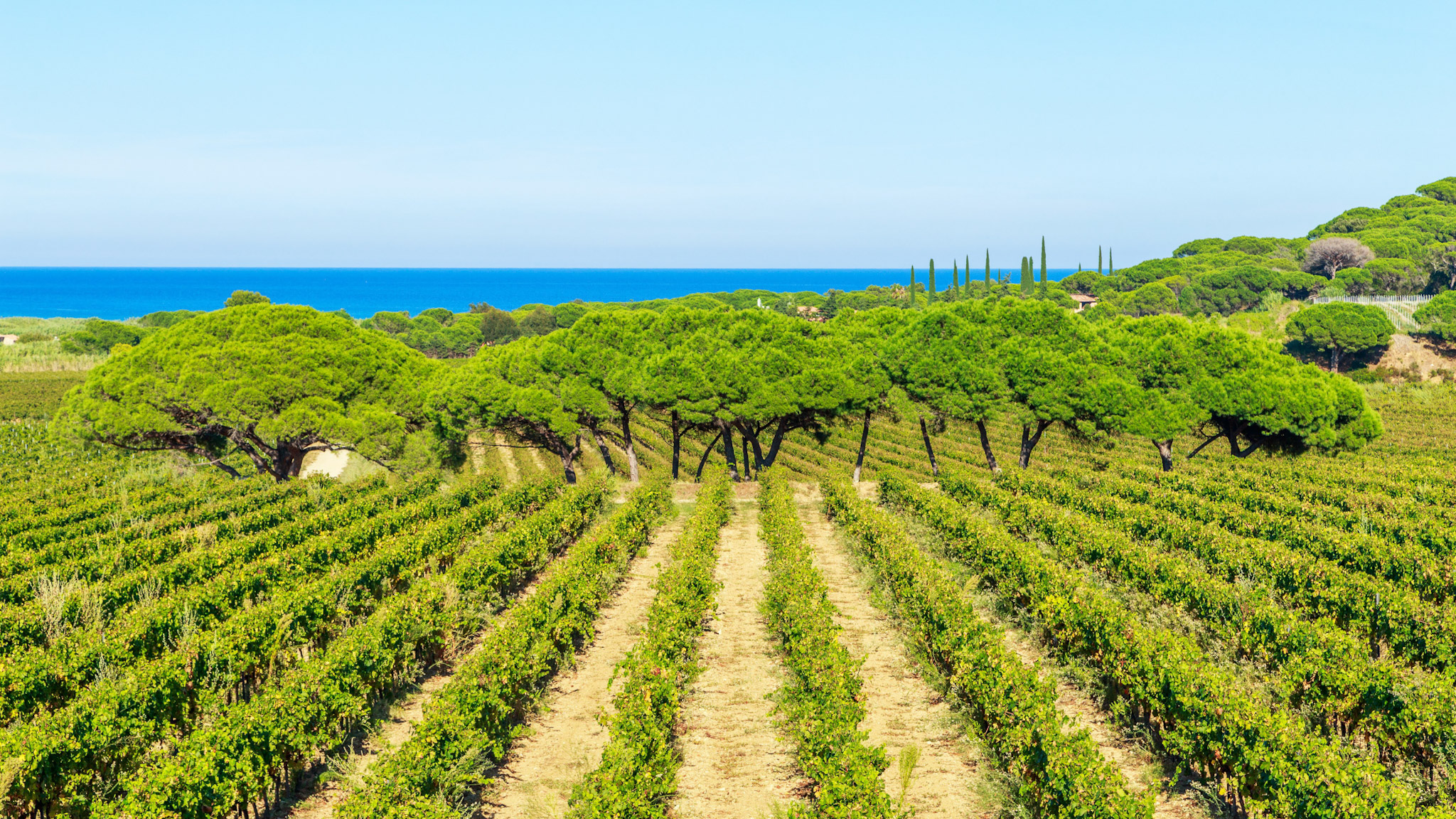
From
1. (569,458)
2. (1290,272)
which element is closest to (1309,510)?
(569,458)

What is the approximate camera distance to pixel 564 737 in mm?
11961

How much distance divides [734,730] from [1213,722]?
19.6ft

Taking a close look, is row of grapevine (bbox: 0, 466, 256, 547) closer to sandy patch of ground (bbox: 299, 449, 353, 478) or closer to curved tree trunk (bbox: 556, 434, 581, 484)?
curved tree trunk (bbox: 556, 434, 581, 484)

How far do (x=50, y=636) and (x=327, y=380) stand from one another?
2354 cm

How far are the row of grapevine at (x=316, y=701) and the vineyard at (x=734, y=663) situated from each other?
2.2 inches

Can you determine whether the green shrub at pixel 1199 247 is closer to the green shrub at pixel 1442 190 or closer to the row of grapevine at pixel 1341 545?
the green shrub at pixel 1442 190

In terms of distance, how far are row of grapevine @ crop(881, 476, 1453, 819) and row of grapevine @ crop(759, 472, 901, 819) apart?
3.61 m

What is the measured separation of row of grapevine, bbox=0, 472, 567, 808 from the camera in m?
9.14

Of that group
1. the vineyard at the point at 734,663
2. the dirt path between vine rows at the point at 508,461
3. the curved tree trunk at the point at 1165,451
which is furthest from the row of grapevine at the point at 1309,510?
the dirt path between vine rows at the point at 508,461

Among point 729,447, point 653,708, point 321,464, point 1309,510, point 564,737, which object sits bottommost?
point 321,464

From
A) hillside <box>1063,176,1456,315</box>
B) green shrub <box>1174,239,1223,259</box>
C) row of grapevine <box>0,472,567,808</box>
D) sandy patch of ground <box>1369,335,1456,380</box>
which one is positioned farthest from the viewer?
green shrub <box>1174,239,1223,259</box>

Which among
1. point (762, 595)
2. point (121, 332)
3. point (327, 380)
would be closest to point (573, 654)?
point (762, 595)

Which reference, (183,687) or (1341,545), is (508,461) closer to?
(183,687)

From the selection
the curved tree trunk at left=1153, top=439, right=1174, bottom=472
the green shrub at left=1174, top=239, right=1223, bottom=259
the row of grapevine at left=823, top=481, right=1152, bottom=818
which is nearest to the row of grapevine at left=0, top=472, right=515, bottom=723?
the row of grapevine at left=823, top=481, right=1152, bottom=818
